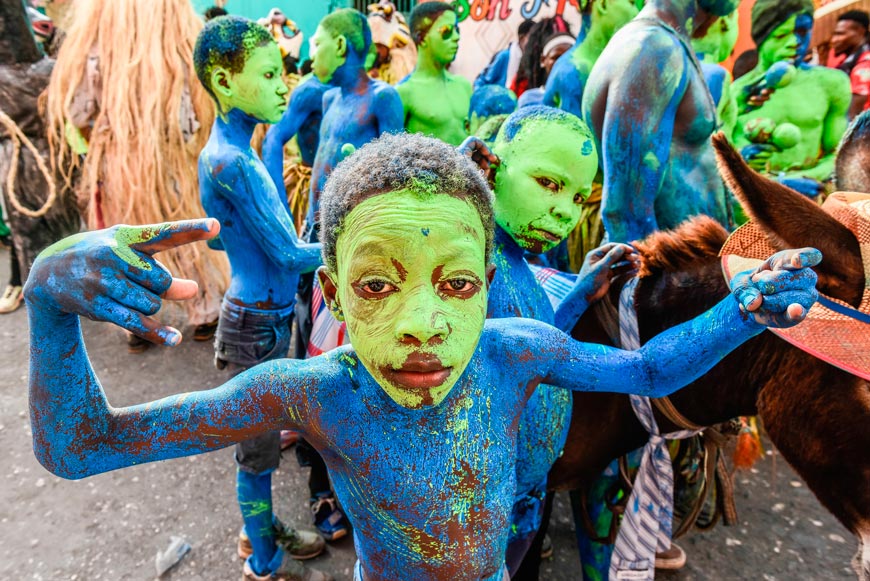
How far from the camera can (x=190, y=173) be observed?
4387 mm

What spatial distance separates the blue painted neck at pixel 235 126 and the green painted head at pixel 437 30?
2234 mm

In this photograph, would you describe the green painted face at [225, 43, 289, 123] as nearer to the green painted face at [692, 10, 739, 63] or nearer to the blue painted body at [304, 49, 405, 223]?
the blue painted body at [304, 49, 405, 223]

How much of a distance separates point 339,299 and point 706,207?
1.96 meters

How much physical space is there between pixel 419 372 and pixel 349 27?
303 centimetres

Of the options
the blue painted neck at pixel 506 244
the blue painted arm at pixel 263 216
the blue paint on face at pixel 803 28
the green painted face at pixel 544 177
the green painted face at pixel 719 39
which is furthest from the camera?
the blue paint on face at pixel 803 28

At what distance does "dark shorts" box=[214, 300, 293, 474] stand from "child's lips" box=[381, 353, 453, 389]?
57.5 inches

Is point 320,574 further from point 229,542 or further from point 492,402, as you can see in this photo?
point 492,402

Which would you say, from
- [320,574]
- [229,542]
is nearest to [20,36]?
[229,542]

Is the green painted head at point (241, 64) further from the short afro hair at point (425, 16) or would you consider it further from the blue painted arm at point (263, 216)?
the short afro hair at point (425, 16)

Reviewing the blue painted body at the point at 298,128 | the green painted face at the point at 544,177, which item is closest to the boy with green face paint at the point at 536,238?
the green painted face at the point at 544,177

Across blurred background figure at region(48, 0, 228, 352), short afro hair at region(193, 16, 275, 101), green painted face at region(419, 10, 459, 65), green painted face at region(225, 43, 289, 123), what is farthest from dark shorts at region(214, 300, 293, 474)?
green painted face at region(419, 10, 459, 65)

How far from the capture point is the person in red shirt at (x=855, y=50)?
16.7 feet

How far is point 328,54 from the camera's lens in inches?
128

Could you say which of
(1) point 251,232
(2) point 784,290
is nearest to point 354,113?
(1) point 251,232
